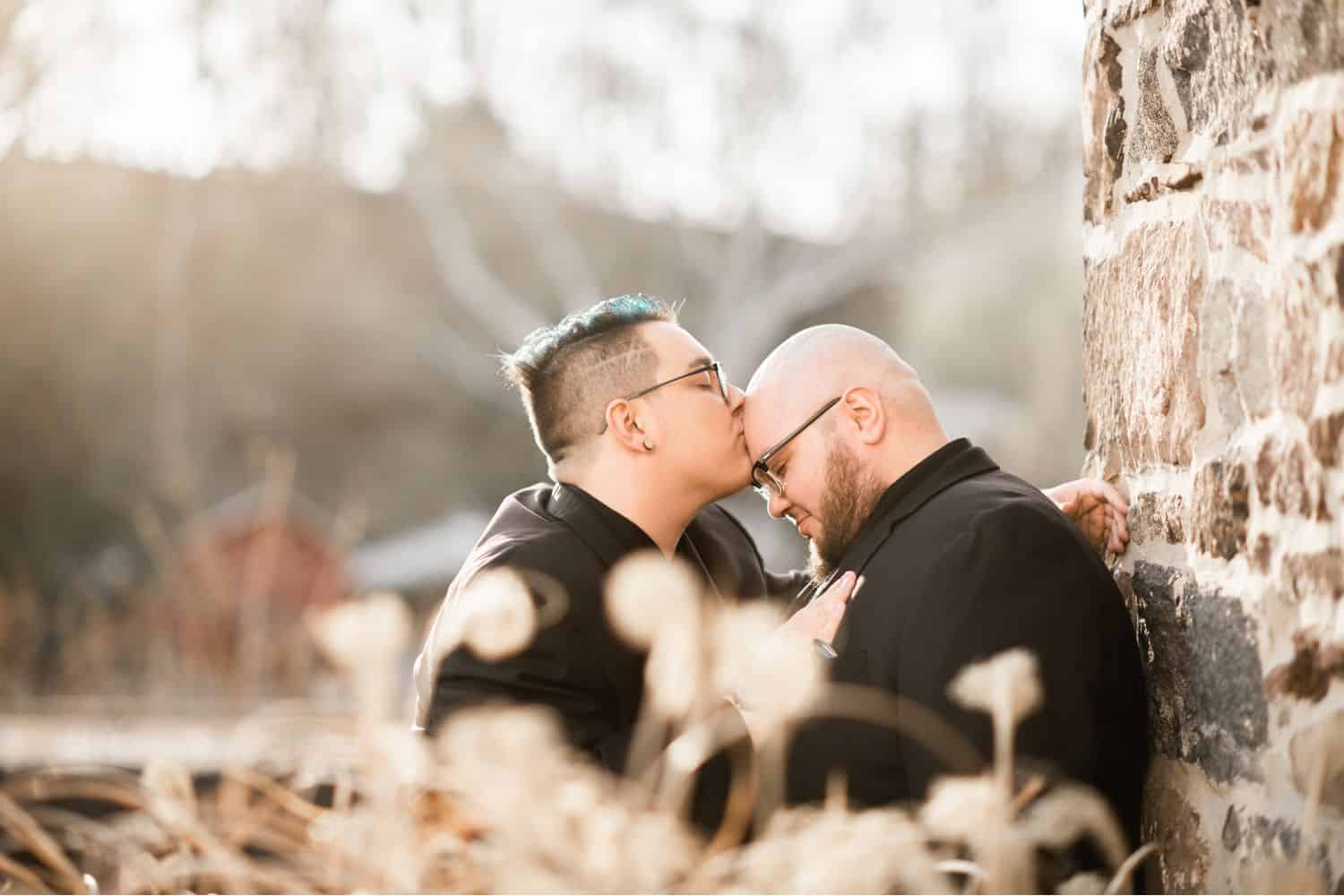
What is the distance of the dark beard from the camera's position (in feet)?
9.27

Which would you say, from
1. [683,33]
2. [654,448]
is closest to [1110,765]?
[654,448]

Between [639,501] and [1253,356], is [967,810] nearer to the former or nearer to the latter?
[1253,356]

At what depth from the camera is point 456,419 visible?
58.0 feet

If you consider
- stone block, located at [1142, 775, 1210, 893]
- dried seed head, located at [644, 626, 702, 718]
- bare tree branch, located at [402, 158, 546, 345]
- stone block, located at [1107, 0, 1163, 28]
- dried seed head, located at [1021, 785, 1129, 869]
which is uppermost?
bare tree branch, located at [402, 158, 546, 345]

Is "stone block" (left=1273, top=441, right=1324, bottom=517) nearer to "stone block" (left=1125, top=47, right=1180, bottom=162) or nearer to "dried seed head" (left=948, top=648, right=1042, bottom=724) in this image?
"dried seed head" (left=948, top=648, right=1042, bottom=724)

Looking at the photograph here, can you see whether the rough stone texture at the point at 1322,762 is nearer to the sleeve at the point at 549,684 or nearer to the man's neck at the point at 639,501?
the sleeve at the point at 549,684

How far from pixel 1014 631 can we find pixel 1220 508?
388mm

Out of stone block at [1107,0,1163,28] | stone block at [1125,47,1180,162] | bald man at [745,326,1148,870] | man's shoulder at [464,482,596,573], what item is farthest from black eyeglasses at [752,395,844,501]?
stone block at [1107,0,1163,28]

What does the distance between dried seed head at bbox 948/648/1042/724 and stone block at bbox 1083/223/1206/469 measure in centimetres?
41

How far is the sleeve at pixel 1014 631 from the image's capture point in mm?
2238

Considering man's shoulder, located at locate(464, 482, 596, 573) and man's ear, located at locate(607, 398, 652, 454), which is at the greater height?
man's ear, located at locate(607, 398, 652, 454)

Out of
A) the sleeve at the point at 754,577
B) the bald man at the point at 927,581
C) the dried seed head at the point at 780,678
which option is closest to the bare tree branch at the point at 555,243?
the sleeve at the point at 754,577

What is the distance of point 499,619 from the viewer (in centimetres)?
270

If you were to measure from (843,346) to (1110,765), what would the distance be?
39.4 inches
